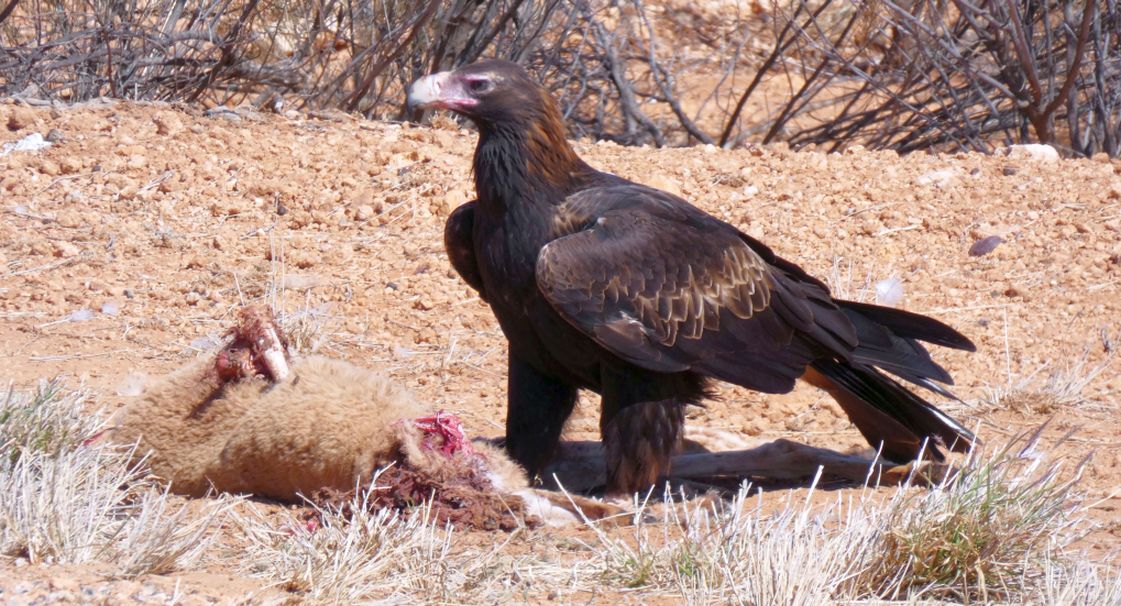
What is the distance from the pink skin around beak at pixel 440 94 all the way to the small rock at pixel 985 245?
11.8 ft

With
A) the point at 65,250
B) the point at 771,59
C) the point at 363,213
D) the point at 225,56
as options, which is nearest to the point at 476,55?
the point at 225,56

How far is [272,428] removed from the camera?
438 centimetres

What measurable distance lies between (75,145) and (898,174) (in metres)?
5.00

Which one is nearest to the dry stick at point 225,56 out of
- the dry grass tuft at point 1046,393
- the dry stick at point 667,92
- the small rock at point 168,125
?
the small rock at point 168,125

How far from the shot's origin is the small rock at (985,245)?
7.45 metres

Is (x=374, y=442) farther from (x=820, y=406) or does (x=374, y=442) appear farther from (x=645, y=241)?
(x=820, y=406)

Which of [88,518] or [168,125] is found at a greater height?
[168,125]

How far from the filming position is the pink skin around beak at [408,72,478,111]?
497cm

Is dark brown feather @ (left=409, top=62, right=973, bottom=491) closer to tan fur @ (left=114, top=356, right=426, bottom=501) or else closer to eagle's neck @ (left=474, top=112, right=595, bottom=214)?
eagle's neck @ (left=474, top=112, right=595, bottom=214)

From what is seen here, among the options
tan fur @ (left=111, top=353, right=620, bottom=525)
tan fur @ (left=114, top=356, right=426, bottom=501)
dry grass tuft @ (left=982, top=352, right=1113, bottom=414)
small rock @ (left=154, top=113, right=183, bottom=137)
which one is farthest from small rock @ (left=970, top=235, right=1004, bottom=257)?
small rock @ (left=154, top=113, right=183, bottom=137)

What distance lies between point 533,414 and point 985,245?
11.2ft

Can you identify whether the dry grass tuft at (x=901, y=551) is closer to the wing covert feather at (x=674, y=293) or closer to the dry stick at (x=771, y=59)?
the wing covert feather at (x=674, y=293)

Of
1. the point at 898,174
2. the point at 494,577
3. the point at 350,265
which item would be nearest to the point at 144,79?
the point at 350,265

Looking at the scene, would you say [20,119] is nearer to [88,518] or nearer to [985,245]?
[88,518]
